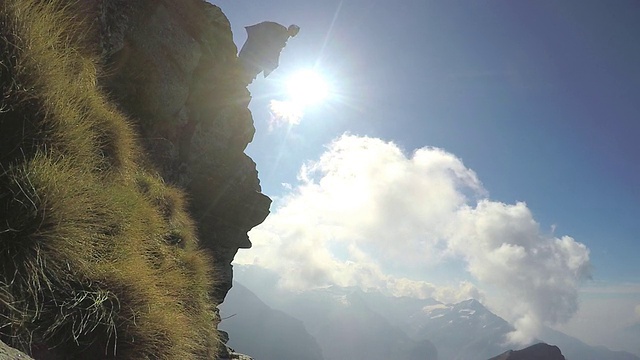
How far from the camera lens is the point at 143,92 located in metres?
24.6

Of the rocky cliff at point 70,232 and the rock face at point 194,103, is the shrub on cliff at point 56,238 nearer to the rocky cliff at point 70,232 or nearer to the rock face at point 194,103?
the rocky cliff at point 70,232

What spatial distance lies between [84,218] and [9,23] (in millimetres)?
3416

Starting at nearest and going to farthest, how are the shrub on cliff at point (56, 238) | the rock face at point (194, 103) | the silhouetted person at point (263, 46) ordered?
1. the shrub on cliff at point (56, 238)
2. the rock face at point (194, 103)
3. the silhouetted person at point (263, 46)

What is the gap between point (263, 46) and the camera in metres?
56.2

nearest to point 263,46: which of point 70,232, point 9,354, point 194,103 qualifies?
→ point 194,103

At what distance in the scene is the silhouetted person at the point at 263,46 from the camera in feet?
180

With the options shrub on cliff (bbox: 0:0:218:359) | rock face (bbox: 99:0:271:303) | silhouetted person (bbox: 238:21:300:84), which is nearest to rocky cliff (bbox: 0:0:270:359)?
shrub on cliff (bbox: 0:0:218:359)

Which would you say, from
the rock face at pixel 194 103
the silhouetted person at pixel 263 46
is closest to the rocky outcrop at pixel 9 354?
the rock face at pixel 194 103

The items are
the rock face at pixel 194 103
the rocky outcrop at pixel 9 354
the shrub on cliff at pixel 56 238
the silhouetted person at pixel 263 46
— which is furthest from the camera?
the silhouetted person at pixel 263 46

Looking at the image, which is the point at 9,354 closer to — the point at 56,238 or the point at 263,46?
the point at 56,238

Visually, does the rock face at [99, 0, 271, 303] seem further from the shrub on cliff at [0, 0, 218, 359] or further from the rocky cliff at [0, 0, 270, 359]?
the shrub on cliff at [0, 0, 218, 359]

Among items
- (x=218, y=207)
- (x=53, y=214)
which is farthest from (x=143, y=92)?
(x=53, y=214)

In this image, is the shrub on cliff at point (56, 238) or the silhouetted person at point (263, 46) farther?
the silhouetted person at point (263, 46)

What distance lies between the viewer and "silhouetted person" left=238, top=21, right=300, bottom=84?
Result: 54969 millimetres
